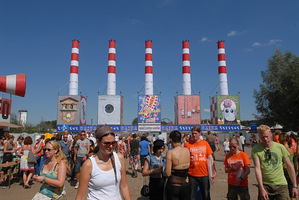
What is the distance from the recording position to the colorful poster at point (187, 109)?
3066cm

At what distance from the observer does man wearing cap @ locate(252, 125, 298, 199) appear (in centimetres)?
272

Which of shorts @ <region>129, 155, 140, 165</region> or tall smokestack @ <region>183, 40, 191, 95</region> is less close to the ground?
tall smokestack @ <region>183, 40, 191, 95</region>

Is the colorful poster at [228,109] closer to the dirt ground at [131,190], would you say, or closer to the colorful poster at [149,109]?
the colorful poster at [149,109]

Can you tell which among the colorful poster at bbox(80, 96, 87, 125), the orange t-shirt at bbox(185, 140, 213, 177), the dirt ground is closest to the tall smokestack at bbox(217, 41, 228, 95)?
the colorful poster at bbox(80, 96, 87, 125)

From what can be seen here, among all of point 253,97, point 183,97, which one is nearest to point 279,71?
point 253,97

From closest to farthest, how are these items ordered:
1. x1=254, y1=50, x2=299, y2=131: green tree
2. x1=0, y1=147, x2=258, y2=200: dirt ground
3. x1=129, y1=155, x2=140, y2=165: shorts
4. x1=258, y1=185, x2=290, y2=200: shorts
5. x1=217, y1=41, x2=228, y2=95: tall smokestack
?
x1=258, y1=185, x2=290, y2=200: shorts, x1=0, y1=147, x2=258, y2=200: dirt ground, x1=129, y1=155, x2=140, y2=165: shorts, x1=254, y1=50, x2=299, y2=131: green tree, x1=217, y1=41, x2=228, y2=95: tall smokestack

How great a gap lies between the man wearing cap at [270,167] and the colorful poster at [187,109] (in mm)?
27989

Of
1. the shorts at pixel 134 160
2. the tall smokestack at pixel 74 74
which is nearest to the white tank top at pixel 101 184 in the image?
the shorts at pixel 134 160

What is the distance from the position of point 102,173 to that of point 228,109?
31.4m

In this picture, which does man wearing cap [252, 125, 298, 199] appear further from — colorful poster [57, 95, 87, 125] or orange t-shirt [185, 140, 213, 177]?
colorful poster [57, 95, 87, 125]

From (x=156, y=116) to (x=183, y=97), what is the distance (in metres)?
5.35

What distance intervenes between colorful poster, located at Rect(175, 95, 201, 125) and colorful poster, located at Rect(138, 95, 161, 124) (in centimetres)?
328

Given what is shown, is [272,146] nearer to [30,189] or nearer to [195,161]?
[195,161]

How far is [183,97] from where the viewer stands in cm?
3150
